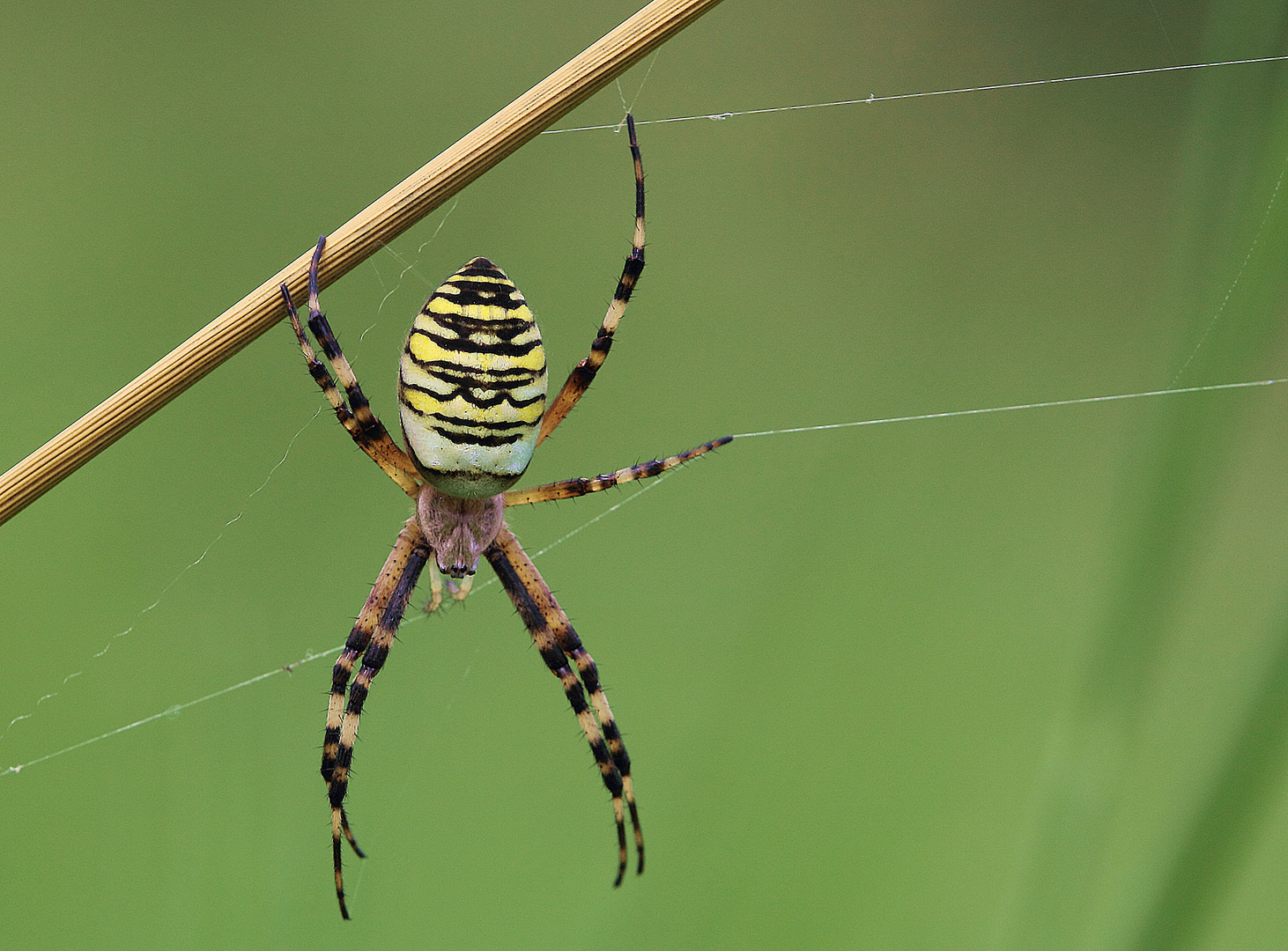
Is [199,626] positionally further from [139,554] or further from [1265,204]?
[1265,204]

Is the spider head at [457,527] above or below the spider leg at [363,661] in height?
above

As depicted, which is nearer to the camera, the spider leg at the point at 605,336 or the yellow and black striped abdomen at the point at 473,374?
the yellow and black striped abdomen at the point at 473,374

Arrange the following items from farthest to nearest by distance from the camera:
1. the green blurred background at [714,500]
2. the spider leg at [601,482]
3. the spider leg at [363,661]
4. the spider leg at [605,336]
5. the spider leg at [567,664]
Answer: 1. the spider leg at [567,664]
2. the spider leg at [363,661]
3. the spider leg at [601,482]
4. the spider leg at [605,336]
5. the green blurred background at [714,500]

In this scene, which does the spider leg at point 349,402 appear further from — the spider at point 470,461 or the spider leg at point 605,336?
the spider leg at point 605,336

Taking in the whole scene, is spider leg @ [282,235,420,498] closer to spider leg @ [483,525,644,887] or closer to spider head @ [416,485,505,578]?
spider head @ [416,485,505,578]

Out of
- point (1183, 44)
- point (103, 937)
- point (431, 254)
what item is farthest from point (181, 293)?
point (1183, 44)

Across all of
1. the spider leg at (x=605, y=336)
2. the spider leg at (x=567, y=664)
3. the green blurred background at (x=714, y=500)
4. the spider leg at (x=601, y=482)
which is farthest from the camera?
the spider leg at (x=567, y=664)

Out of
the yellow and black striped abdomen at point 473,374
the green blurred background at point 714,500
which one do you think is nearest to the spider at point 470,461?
the yellow and black striped abdomen at point 473,374

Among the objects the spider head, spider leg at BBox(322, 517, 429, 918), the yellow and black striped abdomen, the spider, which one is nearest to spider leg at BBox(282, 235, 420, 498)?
the spider
